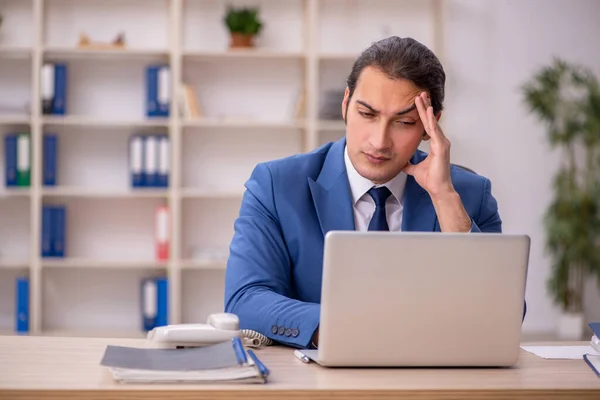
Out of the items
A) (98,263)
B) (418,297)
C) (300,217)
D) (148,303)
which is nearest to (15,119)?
(98,263)

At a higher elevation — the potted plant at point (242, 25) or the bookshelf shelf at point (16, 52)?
the potted plant at point (242, 25)

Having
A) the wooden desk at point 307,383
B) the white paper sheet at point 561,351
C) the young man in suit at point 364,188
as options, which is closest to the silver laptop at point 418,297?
the wooden desk at point 307,383

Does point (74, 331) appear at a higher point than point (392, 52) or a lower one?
lower

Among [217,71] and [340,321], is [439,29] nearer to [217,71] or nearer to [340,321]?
[217,71]

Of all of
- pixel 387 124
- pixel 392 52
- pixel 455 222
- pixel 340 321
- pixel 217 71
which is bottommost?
pixel 340 321

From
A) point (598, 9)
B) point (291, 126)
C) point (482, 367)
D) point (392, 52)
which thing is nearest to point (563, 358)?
point (482, 367)

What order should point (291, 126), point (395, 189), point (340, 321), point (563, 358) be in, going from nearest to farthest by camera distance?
point (340, 321) → point (563, 358) → point (395, 189) → point (291, 126)

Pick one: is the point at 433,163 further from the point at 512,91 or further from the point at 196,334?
the point at 512,91

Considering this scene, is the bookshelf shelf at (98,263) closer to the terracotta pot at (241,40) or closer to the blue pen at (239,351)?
the terracotta pot at (241,40)

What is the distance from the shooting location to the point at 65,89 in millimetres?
4922

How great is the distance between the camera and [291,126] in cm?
493

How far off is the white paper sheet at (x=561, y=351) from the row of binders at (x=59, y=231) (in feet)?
11.3

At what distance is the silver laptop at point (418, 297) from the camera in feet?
4.38

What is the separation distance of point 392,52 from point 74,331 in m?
3.61
